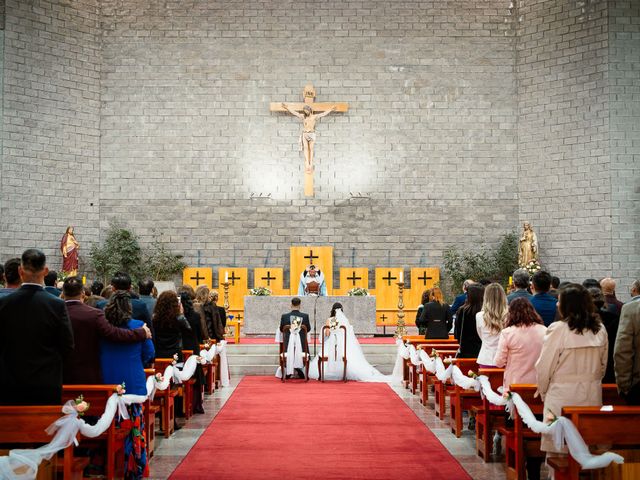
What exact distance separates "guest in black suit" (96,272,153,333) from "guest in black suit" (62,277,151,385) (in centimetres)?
62

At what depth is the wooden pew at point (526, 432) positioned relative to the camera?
5.30 metres

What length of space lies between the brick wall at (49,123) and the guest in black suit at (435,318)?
10.1 meters

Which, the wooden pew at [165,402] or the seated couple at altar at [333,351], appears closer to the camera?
the wooden pew at [165,402]

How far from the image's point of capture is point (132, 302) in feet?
21.0

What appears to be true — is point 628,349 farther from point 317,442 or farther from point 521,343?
point 317,442

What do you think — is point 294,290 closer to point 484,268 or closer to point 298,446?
point 484,268

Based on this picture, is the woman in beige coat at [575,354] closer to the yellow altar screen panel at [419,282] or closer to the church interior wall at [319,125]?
the yellow altar screen panel at [419,282]

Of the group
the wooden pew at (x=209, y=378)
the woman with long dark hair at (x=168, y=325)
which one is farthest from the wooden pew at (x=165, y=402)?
the wooden pew at (x=209, y=378)

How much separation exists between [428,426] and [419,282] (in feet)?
33.3

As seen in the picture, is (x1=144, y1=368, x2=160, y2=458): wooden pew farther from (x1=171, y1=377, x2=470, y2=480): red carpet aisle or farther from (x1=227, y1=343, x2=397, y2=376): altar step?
(x1=227, y1=343, x2=397, y2=376): altar step

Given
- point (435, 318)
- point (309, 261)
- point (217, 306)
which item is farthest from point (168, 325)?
point (309, 261)

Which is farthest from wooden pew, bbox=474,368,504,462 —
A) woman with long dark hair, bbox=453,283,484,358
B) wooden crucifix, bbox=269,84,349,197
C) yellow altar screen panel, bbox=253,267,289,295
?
wooden crucifix, bbox=269,84,349,197

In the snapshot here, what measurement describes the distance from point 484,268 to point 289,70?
6540mm

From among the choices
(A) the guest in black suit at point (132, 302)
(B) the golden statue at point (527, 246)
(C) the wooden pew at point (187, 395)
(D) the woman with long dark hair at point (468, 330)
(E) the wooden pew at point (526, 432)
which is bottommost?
(C) the wooden pew at point (187, 395)
